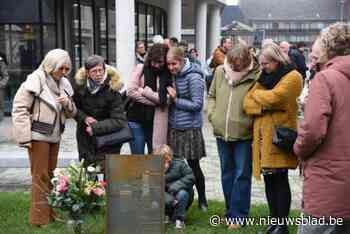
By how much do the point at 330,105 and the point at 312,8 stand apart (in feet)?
276

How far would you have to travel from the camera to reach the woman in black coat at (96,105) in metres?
5.15

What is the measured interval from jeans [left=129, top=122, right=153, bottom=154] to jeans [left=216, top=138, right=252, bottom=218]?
97cm

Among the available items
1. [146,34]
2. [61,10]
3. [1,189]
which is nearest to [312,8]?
[146,34]

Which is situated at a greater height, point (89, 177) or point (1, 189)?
point (89, 177)

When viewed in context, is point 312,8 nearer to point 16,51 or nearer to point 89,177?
point 16,51

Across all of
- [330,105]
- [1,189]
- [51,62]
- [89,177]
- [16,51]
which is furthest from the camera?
[16,51]

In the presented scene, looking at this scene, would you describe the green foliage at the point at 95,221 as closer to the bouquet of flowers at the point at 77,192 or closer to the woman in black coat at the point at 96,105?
the bouquet of flowers at the point at 77,192

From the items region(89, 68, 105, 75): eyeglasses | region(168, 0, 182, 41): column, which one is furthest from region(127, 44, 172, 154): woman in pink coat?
region(168, 0, 182, 41): column

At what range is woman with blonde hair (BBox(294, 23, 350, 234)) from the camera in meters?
2.99

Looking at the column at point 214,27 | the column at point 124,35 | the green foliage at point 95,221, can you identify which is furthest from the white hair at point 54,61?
the column at point 214,27

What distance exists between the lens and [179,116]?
5.36 m

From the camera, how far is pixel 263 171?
459 cm

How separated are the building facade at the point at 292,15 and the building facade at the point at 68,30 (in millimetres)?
63128

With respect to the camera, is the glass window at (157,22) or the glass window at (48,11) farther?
the glass window at (157,22)
